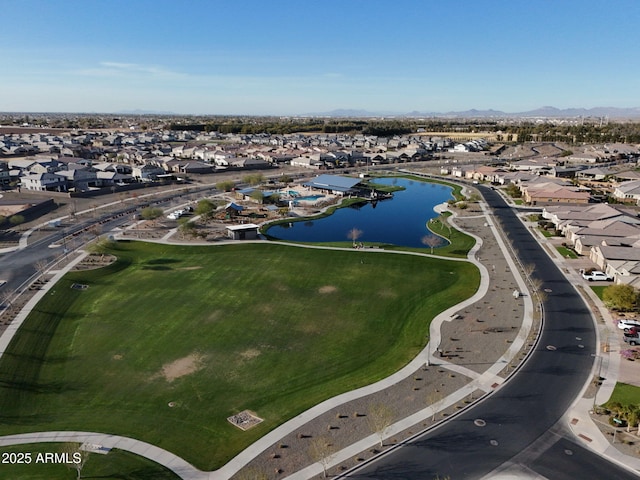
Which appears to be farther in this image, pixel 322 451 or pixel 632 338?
pixel 632 338

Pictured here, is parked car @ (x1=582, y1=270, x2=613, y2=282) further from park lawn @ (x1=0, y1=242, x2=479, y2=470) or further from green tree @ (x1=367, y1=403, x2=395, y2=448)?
green tree @ (x1=367, y1=403, x2=395, y2=448)

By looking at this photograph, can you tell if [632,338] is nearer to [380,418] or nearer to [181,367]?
[380,418]

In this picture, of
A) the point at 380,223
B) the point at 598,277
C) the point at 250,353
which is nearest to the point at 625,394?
the point at 598,277

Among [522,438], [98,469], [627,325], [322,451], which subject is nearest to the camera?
[98,469]

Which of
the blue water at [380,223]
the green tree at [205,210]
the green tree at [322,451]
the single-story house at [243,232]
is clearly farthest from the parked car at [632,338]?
the green tree at [205,210]

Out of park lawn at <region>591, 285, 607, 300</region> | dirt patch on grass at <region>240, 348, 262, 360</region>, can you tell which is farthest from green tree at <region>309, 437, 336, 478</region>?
park lawn at <region>591, 285, 607, 300</region>

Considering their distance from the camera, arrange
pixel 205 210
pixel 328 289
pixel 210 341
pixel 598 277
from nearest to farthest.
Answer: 1. pixel 210 341
2. pixel 328 289
3. pixel 598 277
4. pixel 205 210

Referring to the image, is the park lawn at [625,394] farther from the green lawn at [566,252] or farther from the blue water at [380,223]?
the blue water at [380,223]
